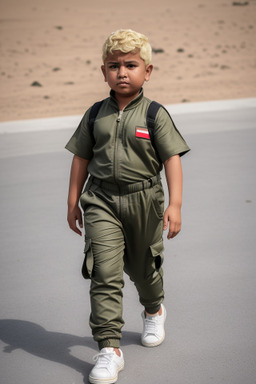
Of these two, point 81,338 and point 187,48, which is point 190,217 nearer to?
point 81,338

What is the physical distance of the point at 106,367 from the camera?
321 centimetres

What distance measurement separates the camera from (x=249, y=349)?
353cm

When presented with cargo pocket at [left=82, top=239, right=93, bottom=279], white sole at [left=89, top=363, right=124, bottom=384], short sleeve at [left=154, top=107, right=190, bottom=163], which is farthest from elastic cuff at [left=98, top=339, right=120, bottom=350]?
short sleeve at [left=154, top=107, right=190, bottom=163]

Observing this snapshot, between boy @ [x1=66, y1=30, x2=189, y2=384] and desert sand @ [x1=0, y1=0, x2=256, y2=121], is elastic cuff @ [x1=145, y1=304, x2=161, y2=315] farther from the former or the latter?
desert sand @ [x1=0, y1=0, x2=256, y2=121]

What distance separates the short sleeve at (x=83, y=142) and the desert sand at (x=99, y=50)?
11836 mm

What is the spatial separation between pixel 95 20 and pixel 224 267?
35717 mm

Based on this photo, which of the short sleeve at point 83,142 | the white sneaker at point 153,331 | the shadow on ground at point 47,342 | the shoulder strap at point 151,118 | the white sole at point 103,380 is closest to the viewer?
the white sole at point 103,380

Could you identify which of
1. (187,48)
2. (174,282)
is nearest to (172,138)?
(174,282)

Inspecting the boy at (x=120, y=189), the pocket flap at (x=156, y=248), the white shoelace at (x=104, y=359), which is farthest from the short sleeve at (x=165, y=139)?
the white shoelace at (x=104, y=359)

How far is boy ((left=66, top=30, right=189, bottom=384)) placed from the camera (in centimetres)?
323

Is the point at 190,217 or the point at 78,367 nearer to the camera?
the point at 78,367

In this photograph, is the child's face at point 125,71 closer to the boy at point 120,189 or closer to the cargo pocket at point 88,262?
the boy at point 120,189

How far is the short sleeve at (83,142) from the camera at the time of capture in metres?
3.42

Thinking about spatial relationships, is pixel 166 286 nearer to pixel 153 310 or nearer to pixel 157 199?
pixel 153 310
